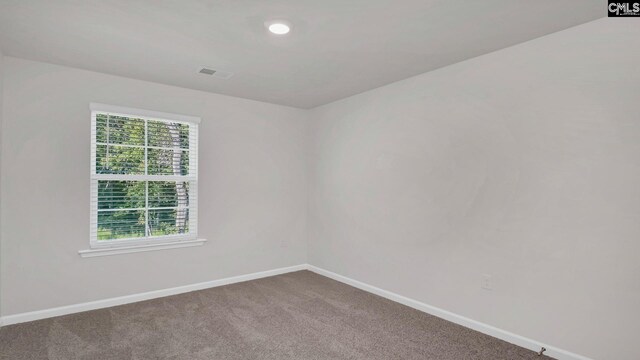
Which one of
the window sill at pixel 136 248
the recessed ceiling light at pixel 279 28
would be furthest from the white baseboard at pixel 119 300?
the recessed ceiling light at pixel 279 28

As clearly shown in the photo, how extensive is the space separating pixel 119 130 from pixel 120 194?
681 mm

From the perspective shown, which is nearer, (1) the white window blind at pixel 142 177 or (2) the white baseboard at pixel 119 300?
(2) the white baseboard at pixel 119 300

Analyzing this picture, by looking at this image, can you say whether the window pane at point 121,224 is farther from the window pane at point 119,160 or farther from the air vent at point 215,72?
the air vent at point 215,72

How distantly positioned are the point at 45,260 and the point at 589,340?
4566 mm

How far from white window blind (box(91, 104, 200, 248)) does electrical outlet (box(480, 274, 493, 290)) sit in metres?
3.13

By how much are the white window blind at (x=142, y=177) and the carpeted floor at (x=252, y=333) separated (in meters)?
0.79

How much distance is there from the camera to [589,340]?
2318 millimetres

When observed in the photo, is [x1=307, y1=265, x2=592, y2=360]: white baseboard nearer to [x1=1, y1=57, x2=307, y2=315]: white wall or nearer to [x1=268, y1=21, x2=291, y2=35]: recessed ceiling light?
[x1=1, y1=57, x2=307, y2=315]: white wall

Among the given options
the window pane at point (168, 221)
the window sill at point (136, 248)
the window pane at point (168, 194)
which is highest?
the window pane at point (168, 194)

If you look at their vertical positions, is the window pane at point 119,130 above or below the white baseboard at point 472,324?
above

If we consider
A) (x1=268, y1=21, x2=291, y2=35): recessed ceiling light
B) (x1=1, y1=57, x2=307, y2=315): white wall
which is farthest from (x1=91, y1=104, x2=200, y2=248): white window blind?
(x1=268, y1=21, x2=291, y2=35): recessed ceiling light

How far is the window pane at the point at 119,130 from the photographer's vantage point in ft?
11.3

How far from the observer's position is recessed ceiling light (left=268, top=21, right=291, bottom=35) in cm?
233

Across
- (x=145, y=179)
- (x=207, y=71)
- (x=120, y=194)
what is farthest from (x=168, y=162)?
(x=207, y=71)
